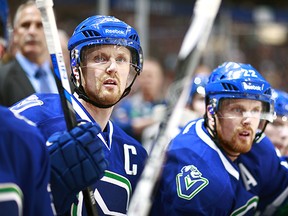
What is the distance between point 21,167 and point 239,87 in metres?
1.40

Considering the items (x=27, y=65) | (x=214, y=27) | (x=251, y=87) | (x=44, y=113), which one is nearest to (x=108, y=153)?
(x=44, y=113)

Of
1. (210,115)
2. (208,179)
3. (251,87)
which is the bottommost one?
(208,179)

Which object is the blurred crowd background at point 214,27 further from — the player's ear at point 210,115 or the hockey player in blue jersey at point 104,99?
the hockey player in blue jersey at point 104,99

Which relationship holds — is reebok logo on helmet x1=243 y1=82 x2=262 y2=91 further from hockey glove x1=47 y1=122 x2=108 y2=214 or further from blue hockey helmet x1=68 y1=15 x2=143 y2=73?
hockey glove x1=47 y1=122 x2=108 y2=214

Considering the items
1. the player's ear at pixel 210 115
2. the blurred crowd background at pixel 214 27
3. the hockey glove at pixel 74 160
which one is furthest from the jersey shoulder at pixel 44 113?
the blurred crowd background at pixel 214 27

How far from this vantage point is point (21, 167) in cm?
175

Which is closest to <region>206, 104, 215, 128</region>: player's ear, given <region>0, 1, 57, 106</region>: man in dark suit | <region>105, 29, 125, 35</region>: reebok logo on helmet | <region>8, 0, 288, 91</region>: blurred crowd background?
<region>105, 29, 125, 35</region>: reebok logo on helmet

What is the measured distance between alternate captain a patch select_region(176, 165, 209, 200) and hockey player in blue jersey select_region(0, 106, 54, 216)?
102 centimetres

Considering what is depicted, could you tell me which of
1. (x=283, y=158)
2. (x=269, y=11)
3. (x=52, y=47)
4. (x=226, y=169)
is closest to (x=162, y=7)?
(x=269, y=11)

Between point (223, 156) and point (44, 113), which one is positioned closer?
point (44, 113)

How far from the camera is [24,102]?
248cm

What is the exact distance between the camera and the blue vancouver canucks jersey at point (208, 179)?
2.75 meters

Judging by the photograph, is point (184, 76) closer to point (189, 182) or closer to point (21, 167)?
point (21, 167)

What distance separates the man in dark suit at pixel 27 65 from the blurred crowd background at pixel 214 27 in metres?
0.71
